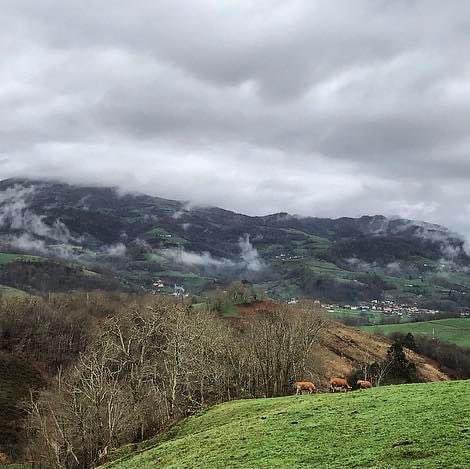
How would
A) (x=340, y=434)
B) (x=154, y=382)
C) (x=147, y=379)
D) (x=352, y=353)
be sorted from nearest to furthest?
(x=340, y=434), (x=154, y=382), (x=147, y=379), (x=352, y=353)

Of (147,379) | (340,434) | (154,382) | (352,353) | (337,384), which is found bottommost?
(352,353)

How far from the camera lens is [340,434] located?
26.4 m

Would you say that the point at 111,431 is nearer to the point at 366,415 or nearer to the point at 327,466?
the point at 366,415

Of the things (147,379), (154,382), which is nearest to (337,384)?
(154,382)

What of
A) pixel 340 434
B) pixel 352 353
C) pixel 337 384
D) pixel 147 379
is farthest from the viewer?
pixel 352 353

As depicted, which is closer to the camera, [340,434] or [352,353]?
[340,434]

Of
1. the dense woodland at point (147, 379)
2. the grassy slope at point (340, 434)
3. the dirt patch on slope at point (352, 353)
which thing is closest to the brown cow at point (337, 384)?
the grassy slope at point (340, 434)

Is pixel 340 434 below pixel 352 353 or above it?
above

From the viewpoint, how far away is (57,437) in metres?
59.4

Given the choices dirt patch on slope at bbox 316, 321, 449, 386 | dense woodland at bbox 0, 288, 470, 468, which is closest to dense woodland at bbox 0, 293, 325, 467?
dense woodland at bbox 0, 288, 470, 468

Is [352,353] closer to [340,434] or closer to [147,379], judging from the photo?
[147,379]

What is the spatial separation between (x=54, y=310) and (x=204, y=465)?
143 metres

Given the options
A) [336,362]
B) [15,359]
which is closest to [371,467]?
[336,362]

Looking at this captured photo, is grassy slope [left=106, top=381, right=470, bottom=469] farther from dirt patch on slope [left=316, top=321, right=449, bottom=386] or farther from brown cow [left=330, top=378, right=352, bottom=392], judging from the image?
dirt patch on slope [left=316, top=321, right=449, bottom=386]
